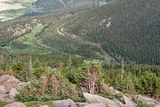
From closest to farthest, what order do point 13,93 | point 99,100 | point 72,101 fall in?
1. point 72,101
2. point 99,100
3. point 13,93

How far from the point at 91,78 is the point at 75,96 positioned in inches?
825

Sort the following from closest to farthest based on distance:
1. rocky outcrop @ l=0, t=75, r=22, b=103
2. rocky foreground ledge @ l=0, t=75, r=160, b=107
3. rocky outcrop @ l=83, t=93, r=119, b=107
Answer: rocky foreground ledge @ l=0, t=75, r=160, b=107
rocky outcrop @ l=83, t=93, r=119, b=107
rocky outcrop @ l=0, t=75, r=22, b=103

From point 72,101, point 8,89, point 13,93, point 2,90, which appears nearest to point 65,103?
point 72,101

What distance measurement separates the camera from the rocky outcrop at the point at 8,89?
78.2m

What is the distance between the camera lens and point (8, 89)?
8862 centimetres

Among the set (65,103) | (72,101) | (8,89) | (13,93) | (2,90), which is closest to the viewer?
(65,103)

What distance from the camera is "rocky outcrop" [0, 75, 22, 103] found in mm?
78188

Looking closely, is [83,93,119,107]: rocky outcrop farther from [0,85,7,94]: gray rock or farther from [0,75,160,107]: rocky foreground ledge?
[0,85,7,94]: gray rock

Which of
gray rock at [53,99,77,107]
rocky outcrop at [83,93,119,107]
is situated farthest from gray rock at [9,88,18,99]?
rocky outcrop at [83,93,119,107]

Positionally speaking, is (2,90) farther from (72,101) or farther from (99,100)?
(99,100)

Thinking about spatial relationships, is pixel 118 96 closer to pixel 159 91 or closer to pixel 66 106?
pixel 66 106

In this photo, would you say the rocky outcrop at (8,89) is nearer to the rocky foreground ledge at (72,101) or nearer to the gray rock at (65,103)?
the rocky foreground ledge at (72,101)

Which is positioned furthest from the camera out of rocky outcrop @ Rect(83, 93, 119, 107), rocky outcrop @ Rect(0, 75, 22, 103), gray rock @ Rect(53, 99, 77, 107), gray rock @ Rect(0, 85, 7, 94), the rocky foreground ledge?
gray rock @ Rect(0, 85, 7, 94)

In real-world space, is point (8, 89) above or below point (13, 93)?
below
